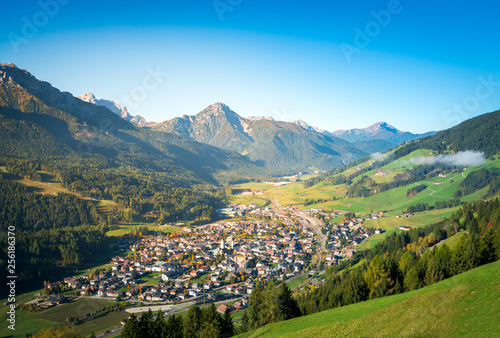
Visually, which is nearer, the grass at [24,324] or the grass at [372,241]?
the grass at [24,324]

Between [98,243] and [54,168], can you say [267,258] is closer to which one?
[98,243]

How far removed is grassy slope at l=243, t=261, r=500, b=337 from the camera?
13.9 metres

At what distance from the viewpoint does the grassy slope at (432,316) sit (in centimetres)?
1393

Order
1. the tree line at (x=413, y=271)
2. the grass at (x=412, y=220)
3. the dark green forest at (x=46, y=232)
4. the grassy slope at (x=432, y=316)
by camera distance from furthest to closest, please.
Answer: the grass at (x=412, y=220), the dark green forest at (x=46, y=232), the tree line at (x=413, y=271), the grassy slope at (x=432, y=316)

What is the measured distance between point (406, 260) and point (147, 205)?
4631 inches

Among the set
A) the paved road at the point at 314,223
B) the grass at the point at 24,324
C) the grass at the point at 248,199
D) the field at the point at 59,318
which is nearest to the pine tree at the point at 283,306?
the field at the point at 59,318

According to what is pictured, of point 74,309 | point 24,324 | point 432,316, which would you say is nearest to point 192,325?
point 432,316

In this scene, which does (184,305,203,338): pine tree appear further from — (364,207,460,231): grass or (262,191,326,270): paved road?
(364,207,460,231): grass

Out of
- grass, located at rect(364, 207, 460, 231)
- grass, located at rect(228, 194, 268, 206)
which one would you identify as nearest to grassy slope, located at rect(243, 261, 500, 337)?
grass, located at rect(364, 207, 460, 231)

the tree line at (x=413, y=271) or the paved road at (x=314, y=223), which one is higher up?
the tree line at (x=413, y=271)

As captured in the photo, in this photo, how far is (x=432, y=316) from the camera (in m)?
15.9

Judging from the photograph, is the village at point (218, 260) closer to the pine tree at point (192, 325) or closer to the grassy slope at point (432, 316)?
the pine tree at point (192, 325)

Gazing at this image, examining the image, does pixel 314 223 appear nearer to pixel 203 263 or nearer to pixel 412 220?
pixel 412 220

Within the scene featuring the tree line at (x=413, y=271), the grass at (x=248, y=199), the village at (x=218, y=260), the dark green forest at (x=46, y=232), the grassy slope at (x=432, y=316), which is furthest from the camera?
the grass at (x=248, y=199)
